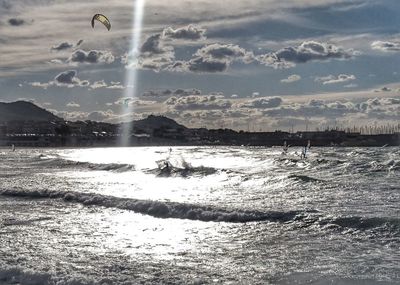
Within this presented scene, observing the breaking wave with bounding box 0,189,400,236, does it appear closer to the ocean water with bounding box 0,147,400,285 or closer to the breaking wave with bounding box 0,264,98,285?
the ocean water with bounding box 0,147,400,285

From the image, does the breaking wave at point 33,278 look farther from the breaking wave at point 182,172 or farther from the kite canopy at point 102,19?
the breaking wave at point 182,172

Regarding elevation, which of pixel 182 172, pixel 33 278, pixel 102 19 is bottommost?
pixel 33 278

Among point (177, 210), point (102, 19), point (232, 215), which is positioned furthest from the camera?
point (102, 19)

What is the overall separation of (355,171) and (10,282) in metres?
26.7

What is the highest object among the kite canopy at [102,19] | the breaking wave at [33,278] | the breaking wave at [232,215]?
the kite canopy at [102,19]

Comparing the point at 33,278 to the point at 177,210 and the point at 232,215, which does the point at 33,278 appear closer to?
the point at 232,215

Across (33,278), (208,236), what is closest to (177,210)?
(208,236)

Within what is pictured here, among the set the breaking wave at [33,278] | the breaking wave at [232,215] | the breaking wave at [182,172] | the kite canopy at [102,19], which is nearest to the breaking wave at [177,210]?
the breaking wave at [232,215]

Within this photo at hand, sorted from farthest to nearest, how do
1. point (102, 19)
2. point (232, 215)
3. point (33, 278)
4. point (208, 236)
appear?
point (102, 19), point (232, 215), point (208, 236), point (33, 278)

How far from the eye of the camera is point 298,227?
16172mm

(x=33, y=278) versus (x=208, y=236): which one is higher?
(x=208, y=236)

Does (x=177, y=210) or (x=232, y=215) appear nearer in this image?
(x=232, y=215)

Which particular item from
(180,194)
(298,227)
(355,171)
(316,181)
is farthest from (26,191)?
(355,171)

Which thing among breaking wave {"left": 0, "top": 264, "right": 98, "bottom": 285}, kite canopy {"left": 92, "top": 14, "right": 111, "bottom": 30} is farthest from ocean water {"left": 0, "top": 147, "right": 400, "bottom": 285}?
kite canopy {"left": 92, "top": 14, "right": 111, "bottom": 30}
